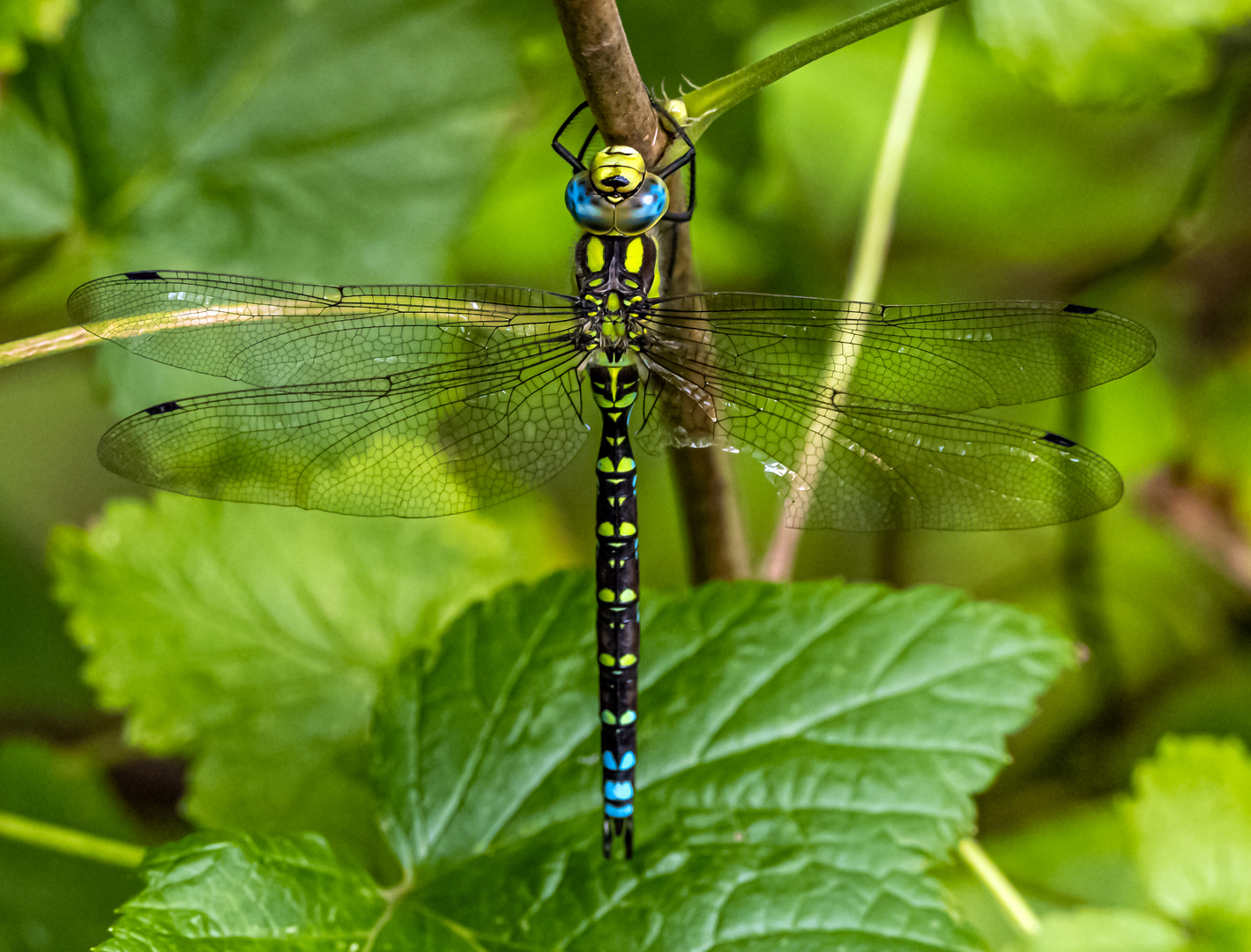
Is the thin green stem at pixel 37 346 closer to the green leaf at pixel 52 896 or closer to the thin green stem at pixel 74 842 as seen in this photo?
the thin green stem at pixel 74 842

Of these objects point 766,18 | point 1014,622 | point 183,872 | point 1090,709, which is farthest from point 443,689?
point 1090,709

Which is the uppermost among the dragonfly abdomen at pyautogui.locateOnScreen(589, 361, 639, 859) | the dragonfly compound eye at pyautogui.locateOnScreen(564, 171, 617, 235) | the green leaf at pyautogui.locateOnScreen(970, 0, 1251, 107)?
the green leaf at pyautogui.locateOnScreen(970, 0, 1251, 107)

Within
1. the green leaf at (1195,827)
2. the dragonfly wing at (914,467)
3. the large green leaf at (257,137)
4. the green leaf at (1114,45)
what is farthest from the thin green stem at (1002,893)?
the large green leaf at (257,137)

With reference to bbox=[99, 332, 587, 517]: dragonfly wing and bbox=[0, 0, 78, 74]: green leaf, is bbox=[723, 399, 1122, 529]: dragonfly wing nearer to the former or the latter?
bbox=[99, 332, 587, 517]: dragonfly wing

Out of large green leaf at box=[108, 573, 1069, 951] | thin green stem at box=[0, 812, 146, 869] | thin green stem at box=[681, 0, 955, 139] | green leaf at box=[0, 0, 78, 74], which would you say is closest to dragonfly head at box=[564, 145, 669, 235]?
thin green stem at box=[681, 0, 955, 139]

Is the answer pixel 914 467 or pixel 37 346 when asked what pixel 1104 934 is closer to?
pixel 914 467

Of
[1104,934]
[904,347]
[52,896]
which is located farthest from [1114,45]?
[52,896]
